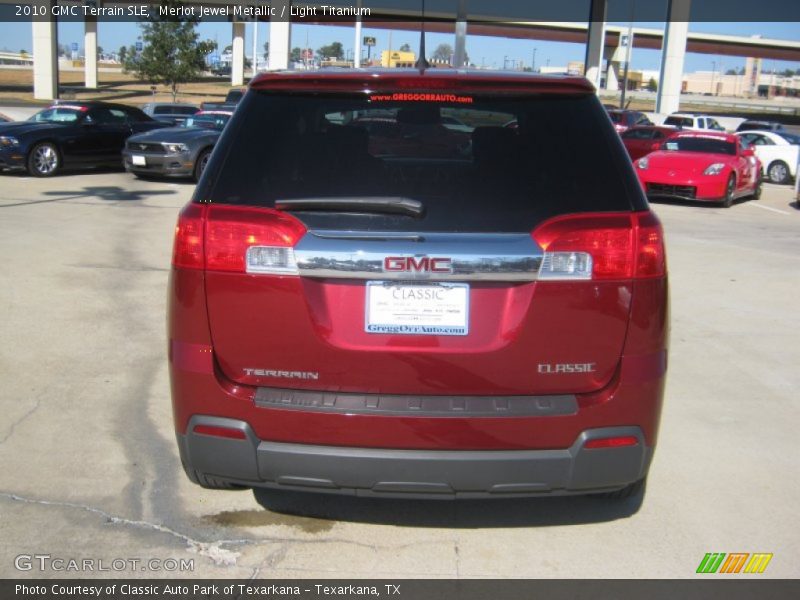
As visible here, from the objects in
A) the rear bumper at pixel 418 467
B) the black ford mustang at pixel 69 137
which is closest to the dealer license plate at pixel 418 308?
the rear bumper at pixel 418 467

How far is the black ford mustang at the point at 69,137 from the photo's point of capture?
16.6 m

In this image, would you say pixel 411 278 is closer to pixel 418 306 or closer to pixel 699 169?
pixel 418 306

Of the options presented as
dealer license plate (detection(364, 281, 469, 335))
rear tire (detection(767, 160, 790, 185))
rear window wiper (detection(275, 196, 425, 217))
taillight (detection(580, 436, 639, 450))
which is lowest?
rear tire (detection(767, 160, 790, 185))

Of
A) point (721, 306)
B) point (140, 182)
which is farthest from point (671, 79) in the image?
point (721, 306)

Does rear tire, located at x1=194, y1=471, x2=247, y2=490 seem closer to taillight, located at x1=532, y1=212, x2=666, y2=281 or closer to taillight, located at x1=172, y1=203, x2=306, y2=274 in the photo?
taillight, located at x1=172, y1=203, x2=306, y2=274

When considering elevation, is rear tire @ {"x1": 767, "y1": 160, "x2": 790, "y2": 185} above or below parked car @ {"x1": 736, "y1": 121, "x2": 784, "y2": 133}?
below

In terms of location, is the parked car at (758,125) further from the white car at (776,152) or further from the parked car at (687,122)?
the white car at (776,152)

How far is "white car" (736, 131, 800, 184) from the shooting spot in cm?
2395

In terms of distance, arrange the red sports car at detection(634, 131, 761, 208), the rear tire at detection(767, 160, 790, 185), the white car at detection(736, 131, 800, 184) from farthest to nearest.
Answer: the rear tire at detection(767, 160, 790, 185)
the white car at detection(736, 131, 800, 184)
the red sports car at detection(634, 131, 761, 208)

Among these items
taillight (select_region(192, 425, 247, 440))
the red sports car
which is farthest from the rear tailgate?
the red sports car

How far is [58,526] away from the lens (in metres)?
3.73

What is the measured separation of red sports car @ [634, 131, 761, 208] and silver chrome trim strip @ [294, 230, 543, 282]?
47.3ft

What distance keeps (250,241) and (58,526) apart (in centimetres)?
168

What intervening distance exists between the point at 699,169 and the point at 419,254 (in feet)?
49.0
